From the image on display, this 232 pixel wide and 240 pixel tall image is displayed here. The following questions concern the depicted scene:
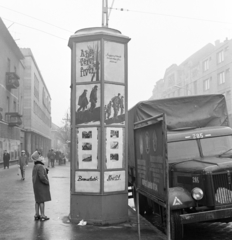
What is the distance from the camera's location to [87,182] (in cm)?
800

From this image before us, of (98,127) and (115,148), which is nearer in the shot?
(98,127)

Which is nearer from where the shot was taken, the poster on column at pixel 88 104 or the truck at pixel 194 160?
the truck at pixel 194 160

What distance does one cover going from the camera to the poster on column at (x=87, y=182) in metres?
7.94

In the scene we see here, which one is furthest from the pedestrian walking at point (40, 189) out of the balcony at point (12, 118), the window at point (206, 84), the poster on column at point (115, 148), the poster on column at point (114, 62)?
the window at point (206, 84)

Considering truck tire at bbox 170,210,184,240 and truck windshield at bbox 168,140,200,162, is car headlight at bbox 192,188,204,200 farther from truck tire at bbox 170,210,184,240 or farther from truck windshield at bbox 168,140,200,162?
truck windshield at bbox 168,140,200,162

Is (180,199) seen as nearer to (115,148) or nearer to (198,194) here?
(198,194)

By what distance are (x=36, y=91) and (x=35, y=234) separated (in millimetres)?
51956

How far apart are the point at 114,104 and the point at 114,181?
178 cm

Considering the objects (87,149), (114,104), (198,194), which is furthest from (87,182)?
(198,194)

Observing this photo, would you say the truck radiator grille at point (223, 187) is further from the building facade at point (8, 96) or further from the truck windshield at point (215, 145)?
the building facade at point (8, 96)

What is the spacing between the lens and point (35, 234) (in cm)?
701

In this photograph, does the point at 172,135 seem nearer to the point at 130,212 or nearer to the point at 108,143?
the point at 108,143

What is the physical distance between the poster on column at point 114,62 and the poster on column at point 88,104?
418 millimetres

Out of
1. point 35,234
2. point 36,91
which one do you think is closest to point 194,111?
point 35,234
